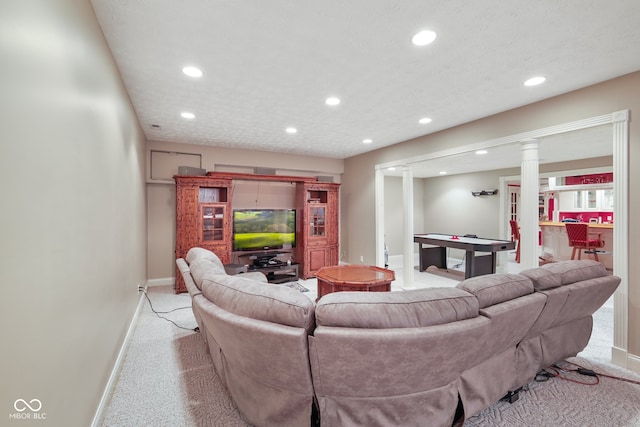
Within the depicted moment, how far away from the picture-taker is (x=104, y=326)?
1.96m

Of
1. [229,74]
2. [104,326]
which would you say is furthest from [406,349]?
[229,74]

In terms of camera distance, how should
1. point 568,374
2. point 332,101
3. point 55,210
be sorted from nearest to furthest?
point 55,210 → point 568,374 → point 332,101

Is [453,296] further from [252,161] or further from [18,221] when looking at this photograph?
[252,161]

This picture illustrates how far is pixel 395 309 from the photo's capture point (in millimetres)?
1450

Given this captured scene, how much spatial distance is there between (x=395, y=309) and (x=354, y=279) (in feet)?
6.26

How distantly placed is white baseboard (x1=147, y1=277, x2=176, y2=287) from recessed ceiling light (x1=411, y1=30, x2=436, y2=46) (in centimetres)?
503

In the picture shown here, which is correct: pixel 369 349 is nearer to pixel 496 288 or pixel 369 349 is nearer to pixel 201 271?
pixel 496 288

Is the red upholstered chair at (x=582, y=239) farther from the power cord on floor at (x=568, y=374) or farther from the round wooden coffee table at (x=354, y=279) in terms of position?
the round wooden coffee table at (x=354, y=279)

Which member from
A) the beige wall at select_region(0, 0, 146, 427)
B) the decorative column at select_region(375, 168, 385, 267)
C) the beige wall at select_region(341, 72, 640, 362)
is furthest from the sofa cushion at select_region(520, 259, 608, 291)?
the decorative column at select_region(375, 168, 385, 267)

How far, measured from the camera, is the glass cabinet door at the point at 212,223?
4.83 m

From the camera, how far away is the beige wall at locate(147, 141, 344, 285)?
4953mm

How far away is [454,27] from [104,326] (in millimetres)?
3123

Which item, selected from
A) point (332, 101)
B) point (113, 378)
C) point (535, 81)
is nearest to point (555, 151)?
point (535, 81)

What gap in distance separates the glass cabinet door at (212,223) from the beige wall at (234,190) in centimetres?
61
